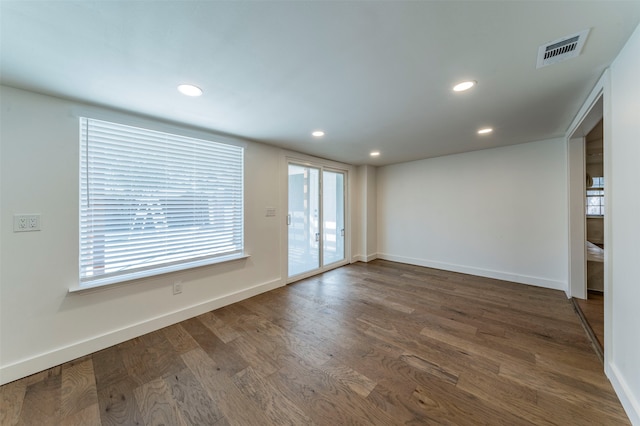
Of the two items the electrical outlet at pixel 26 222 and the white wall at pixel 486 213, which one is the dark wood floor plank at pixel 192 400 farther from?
the white wall at pixel 486 213

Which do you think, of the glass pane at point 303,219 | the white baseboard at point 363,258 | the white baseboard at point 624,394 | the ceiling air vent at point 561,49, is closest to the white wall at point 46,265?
the glass pane at point 303,219

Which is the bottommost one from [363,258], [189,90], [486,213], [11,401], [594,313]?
[11,401]

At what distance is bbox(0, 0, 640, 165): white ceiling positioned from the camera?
111 cm

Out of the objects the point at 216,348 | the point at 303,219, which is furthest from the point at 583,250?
the point at 216,348

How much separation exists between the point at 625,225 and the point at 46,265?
13.6 feet

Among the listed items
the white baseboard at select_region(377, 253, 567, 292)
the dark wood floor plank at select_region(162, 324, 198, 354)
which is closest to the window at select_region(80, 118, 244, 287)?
the dark wood floor plank at select_region(162, 324, 198, 354)

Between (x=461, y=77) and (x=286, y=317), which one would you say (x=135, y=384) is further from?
(x=461, y=77)

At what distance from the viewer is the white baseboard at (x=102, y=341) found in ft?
5.73

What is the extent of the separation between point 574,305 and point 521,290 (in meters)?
0.58

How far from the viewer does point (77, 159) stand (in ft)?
6.58

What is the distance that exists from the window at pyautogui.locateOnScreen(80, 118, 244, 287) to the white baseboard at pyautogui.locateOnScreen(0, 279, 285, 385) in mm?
500

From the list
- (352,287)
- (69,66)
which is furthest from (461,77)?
(352,287)

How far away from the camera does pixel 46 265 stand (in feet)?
6.16

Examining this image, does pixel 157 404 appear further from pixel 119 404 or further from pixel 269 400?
pixel 269 400
